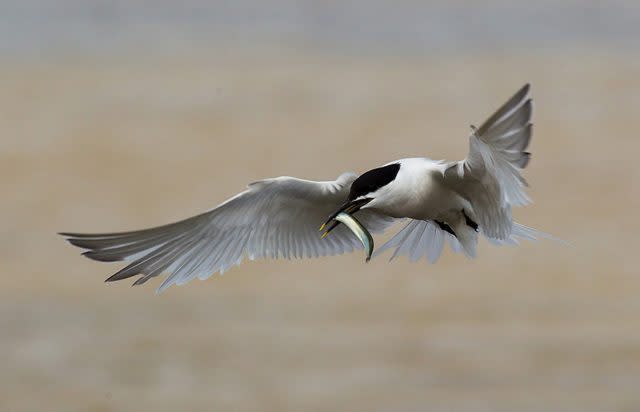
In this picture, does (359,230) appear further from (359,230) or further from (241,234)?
(241,234)

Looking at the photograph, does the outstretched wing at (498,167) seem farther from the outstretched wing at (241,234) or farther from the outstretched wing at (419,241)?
the outstretched wing at (419,241)

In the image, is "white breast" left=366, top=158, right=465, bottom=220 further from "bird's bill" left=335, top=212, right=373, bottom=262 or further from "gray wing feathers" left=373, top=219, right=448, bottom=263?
"gray wing feathers" left=373, top=219, right=448, bottom=263

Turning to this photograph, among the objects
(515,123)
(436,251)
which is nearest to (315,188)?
(436,251)

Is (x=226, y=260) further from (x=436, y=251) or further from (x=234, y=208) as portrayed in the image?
(x=436, y=251)

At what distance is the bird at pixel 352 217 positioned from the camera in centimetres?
452

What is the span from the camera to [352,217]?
192 inches

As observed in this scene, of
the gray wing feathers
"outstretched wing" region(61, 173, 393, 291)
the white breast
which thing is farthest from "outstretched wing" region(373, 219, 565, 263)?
the white breast

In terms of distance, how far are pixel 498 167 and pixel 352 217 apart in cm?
60

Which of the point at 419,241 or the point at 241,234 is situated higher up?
the point at 241,234

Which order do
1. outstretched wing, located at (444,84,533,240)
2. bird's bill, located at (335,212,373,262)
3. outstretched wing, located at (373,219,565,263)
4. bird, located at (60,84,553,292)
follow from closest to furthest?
outstretched wing, located at (444,84,533,240) < bird, located at (60,84,553,292) < bird's bill, located at (335,212,373,262) < outstretched wing, located at (373,219,565,263)

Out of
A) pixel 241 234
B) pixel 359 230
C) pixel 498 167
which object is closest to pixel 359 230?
pixel 359 230

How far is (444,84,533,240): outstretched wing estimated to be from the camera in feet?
13.9

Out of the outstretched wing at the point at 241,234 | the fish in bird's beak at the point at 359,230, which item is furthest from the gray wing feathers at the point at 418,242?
the fish in bird's beak at the point at 359,230

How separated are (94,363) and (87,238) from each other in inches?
178
